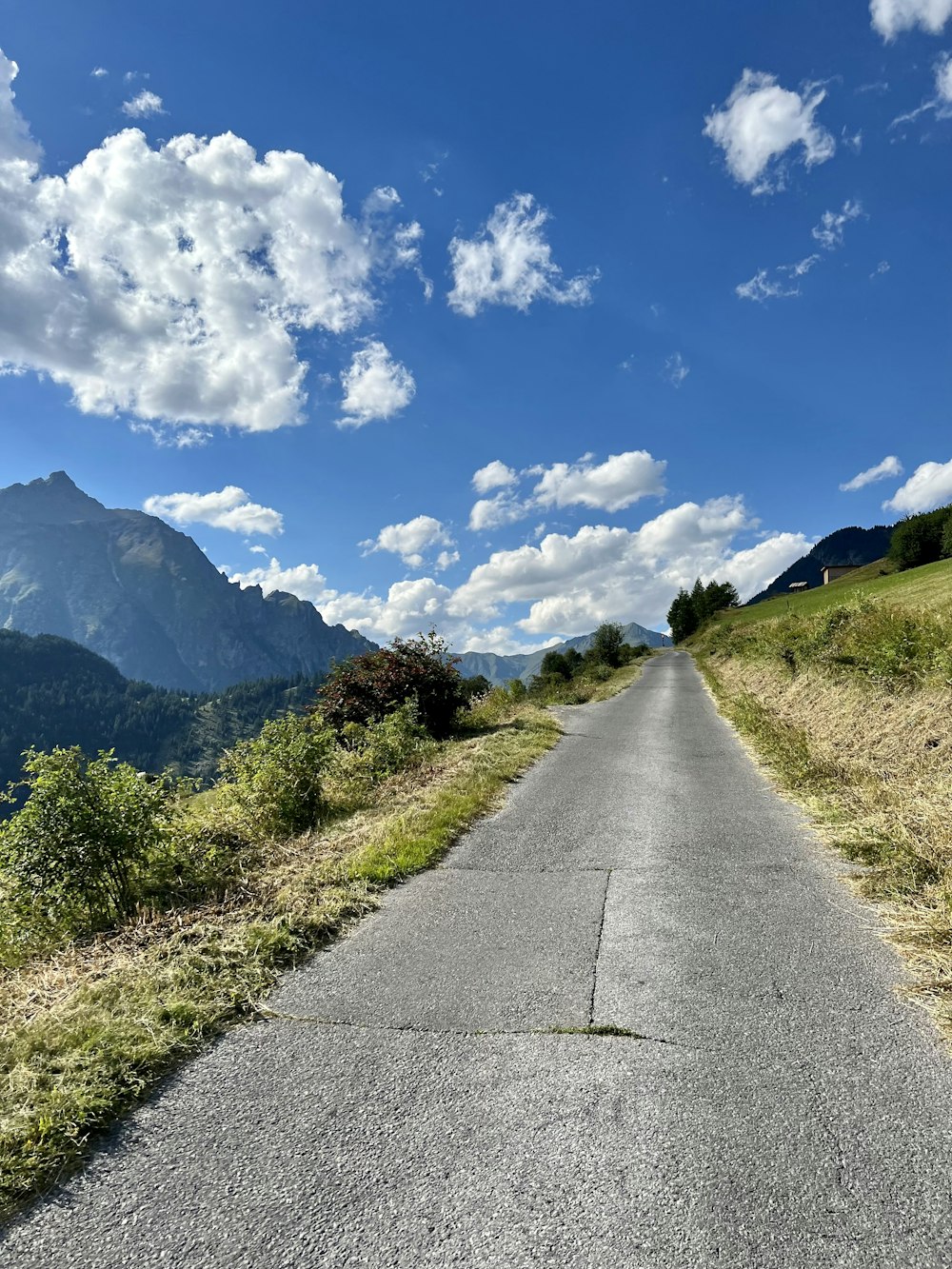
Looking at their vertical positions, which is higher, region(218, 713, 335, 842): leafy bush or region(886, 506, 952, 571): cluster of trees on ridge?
region(886, 506, 952, 571): cluster of trees on ridge

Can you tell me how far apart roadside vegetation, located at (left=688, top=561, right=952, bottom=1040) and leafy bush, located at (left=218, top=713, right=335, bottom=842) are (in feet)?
21.6

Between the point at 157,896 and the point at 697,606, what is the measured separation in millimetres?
108518

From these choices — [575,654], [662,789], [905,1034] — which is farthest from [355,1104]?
[575,654]

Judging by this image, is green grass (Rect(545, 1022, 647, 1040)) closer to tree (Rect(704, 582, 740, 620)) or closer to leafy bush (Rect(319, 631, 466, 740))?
leafy bush (Rect(319, 631, 466, 740))

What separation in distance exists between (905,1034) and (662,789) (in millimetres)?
6076

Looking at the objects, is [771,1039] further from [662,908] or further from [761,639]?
[761,639]

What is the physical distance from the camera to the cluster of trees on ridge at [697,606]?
341 feet

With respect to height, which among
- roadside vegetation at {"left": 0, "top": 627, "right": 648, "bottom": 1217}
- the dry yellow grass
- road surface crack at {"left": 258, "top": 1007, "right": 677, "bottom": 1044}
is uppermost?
roadside vegetation at {"left": 0, "top": 627, "right": 648, "bottom": 1217}

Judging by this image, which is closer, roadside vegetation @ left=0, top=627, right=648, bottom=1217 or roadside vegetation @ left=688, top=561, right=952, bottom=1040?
roadside vegetation @ left=0, top=627, right=648, bottom=1217

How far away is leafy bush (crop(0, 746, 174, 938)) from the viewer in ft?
16.4

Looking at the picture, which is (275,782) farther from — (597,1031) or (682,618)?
(682,618)

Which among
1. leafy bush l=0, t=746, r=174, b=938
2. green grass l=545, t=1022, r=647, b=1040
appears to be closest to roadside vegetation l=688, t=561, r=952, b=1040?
green grass l=545, t=1022, r=647, b=1040

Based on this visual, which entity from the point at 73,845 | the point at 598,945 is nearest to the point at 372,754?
the point at 73,845

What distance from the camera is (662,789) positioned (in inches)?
367
